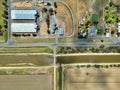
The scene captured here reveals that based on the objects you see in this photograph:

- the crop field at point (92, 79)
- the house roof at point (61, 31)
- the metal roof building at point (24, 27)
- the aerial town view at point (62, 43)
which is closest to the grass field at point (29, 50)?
the aerial town view at point (62, 43)

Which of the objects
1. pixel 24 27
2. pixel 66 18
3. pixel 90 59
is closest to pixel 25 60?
pixel 24 27

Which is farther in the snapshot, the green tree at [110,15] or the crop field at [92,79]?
the green tree at [110,15]

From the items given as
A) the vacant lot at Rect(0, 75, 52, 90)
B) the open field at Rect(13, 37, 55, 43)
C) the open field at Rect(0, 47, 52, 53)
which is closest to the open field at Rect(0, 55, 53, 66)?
the open field at Rect(0, 47, 52, 53)

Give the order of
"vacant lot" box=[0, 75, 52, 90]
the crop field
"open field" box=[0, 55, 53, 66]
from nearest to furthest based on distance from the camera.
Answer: "vacant lot" box=[0, 75, 52, 90], the crop field, "open field" box=[0, 55, 53, 66]

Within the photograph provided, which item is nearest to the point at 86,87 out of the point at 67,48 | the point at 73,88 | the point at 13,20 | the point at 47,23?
the point at 73,88

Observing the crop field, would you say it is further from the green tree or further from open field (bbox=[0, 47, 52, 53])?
the green tree

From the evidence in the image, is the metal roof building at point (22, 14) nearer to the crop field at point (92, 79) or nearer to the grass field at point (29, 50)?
the grass field at point (29, 50)

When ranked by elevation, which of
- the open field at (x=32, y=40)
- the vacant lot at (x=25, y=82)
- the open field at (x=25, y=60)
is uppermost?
the open field at (x=32, y=40)
